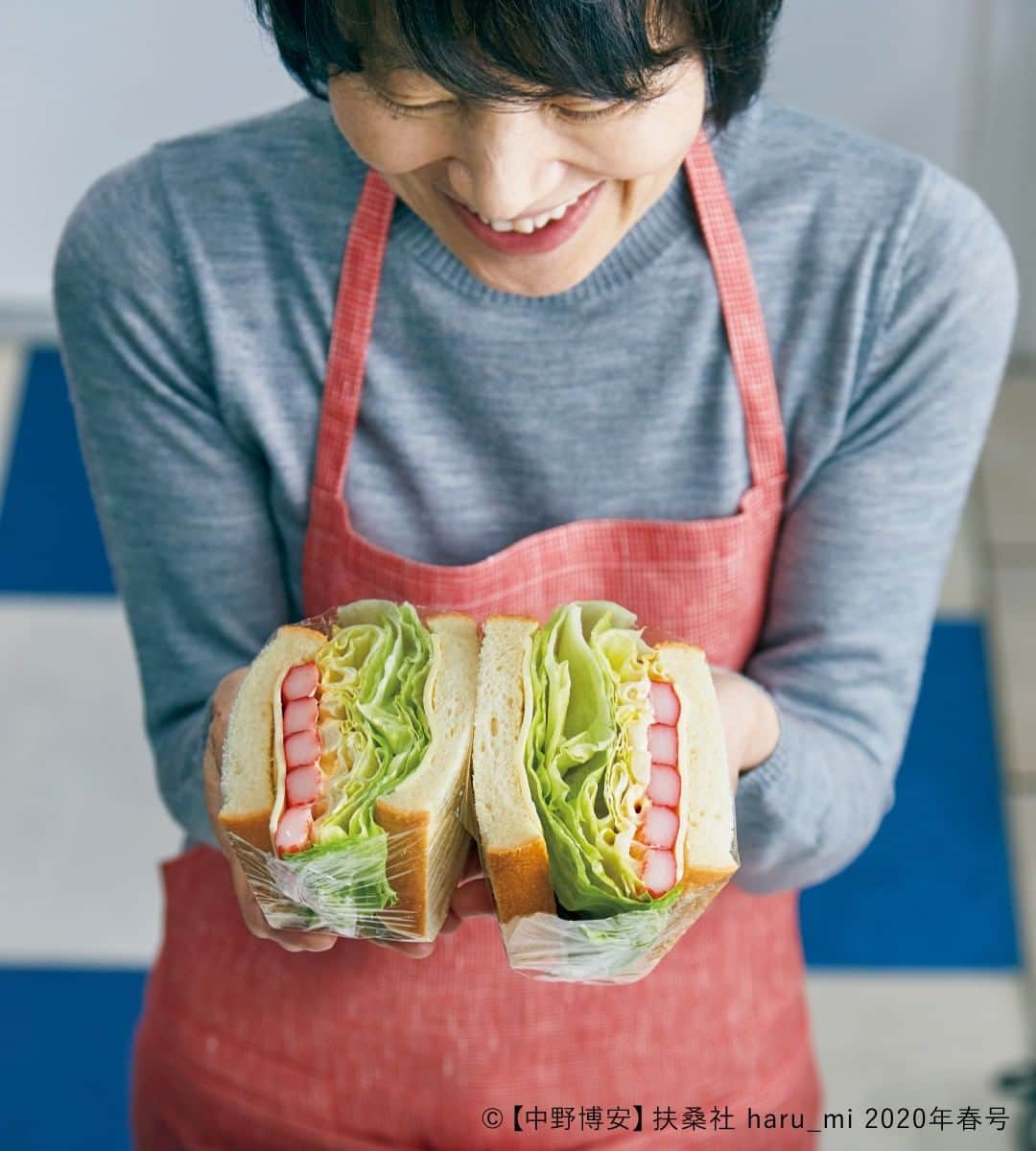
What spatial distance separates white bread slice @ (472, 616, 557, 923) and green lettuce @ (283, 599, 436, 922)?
0.04 meters

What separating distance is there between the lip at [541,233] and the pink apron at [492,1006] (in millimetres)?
179

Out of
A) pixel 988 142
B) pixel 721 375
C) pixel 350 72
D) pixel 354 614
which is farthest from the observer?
pixel 988 142

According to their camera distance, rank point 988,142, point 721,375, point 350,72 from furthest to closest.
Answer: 1. point 988,142
2. point 721,375
3. point 350,72

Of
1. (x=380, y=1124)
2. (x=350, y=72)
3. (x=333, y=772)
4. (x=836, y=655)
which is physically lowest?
(x=380, y=1124)

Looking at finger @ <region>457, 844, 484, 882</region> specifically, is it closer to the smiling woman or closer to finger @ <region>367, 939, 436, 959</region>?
finger @ <region>367, 939, 436, 959</region>

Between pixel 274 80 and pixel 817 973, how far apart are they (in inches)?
60.2

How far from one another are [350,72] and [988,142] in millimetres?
1712

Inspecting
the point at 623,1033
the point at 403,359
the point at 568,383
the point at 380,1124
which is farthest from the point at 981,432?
the point at 380,1124

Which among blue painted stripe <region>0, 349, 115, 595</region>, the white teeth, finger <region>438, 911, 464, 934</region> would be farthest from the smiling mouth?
blue painted stripe <region>0, 349, 115, 595</region>

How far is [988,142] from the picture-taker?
2387 millimetres

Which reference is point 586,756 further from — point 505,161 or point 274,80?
point 274,80

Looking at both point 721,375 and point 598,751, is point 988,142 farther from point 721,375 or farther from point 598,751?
point 598,751

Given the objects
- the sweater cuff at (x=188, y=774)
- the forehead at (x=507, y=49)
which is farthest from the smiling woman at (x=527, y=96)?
the sweater cuff at (x=188, y=774)

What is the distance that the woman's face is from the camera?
919mm
